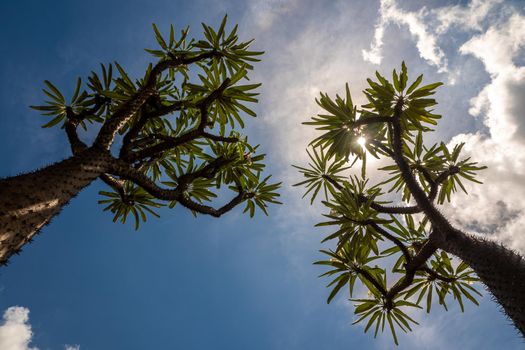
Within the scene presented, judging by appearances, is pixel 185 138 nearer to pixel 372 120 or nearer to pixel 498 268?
pixel 372 120

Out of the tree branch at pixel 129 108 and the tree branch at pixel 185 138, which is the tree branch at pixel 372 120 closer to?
the tree branch at pixel 185 138

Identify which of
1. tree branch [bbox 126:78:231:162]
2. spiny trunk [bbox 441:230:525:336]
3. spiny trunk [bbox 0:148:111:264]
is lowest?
spiny trunk [bbox 441:230:525:336]

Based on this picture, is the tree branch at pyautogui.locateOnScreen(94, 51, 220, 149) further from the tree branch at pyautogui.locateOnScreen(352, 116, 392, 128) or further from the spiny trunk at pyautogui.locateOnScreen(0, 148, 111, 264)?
the tree branch at pyautogui.locateOnScreen(352, 116, 392, 128)

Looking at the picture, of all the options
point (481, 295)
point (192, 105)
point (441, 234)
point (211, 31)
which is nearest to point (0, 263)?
point (192, 105)

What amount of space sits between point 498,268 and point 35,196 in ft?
11.8

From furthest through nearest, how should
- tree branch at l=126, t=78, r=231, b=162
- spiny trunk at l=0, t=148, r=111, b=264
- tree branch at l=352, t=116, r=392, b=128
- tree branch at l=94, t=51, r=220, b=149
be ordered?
tree branch at l=126, t=78, r=231, b=162 < tree branch at l=94, t=51, r=220, b=149 < tree branch at l=352, t=116, r=392, b=128 < spiny trunk at l=0, t=148, r=111, b=264

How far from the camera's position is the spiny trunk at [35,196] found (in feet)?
6.49

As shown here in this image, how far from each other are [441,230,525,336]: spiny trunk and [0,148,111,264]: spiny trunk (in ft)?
11.4

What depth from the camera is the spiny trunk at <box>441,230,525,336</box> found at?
79.0 inches

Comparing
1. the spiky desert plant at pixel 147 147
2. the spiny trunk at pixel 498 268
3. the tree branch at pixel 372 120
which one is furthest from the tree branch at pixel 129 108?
the spiny trunk at pixel 498 268

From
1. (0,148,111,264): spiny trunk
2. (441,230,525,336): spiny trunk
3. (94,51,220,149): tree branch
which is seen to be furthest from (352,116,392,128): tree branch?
(0,148,111,264): spiny trunk

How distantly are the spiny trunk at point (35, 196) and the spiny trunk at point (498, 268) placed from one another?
3477mm

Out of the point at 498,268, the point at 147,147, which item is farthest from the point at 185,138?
the point at 498,268

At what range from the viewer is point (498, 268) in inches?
86.4
